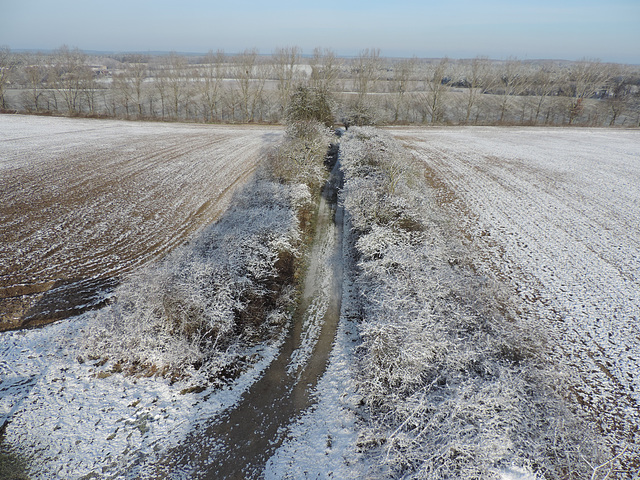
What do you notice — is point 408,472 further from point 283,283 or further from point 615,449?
point 283,283

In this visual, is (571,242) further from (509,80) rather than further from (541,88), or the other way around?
(541,88)

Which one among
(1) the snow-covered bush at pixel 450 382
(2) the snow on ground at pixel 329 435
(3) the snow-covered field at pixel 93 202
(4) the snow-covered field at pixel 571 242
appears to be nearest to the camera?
(1) the snow-covered bush at pixel 450 382

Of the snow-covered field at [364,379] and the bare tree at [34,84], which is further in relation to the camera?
the bare tree at [34,84]

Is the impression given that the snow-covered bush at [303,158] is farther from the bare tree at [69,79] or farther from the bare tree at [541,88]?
the bare tree at [541,88]

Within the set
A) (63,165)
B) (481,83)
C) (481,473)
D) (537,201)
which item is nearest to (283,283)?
(481,473)

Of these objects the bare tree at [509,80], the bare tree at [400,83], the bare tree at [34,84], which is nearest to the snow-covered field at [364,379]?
the bare tree at [400,83]

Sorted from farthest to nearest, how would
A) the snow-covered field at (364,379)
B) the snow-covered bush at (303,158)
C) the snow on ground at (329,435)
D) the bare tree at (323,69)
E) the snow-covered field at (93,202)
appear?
the bare tree at (323,69) < the snow-covered bush at (303,158) < the snow-covered field at (93,202) < the snow-covered field at (364,379) < the snow on ground at (329,435)
